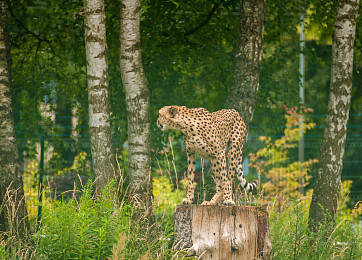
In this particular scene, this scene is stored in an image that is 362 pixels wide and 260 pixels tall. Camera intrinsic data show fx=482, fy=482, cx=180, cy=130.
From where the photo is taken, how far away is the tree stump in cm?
497

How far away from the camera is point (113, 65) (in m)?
8.88

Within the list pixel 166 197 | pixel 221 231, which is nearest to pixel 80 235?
pixel 221 231

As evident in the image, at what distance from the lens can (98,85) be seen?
20.9 feet

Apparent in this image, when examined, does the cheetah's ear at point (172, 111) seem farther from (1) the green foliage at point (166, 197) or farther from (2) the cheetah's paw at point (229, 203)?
(1) the green foliage at point (166, 197)

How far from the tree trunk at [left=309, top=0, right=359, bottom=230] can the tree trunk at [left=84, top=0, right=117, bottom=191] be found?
311cm

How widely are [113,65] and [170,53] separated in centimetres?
108

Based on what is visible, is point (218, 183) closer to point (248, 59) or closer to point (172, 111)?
point (172, 111)

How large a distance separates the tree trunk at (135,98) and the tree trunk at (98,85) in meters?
0.32

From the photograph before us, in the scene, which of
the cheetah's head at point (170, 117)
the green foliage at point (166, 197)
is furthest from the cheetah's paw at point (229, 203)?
the green foliage at point (166, 197)

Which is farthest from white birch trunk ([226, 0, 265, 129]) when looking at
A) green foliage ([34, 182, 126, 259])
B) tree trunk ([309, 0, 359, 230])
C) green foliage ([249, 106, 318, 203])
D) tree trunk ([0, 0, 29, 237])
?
green foliage ([249, 106, 318, 203])

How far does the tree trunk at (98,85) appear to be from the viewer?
250 inches

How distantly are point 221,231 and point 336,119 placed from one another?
3138 mm

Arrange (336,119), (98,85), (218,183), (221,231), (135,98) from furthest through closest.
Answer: (336,119) < (135,98) < (98,85) < (218,183) < (221,231)

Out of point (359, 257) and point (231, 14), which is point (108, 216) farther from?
point (231, 14)
